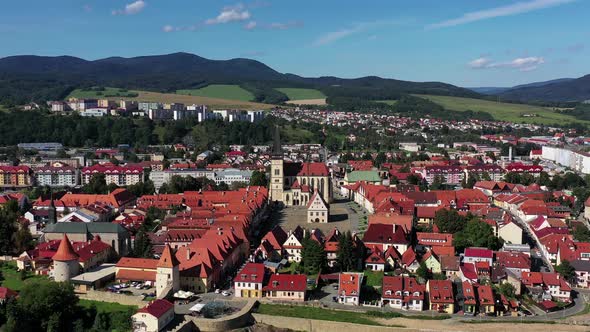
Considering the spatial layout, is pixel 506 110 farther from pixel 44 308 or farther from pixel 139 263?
pixel 44 308

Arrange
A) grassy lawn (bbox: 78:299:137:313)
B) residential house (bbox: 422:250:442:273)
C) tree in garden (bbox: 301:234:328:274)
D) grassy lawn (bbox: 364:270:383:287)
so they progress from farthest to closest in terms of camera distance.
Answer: residential house (bbox: 422:250:442:273) < tree in garden (bbox: 301:234:328:274) < grassy lawn (bbox: 364:270:383:287) < grassy lawn (bbox: 78:299:137:313)

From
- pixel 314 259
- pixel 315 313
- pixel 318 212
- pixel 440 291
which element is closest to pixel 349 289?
pixel 315 313

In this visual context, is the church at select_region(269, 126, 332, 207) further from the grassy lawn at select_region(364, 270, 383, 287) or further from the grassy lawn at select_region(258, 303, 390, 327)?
the grassy lawn at select_region(258, 303, 390, 327)

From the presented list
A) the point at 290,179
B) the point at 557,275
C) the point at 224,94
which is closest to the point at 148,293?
the point at 557,275

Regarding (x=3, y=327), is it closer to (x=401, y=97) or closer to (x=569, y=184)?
(x=569, y=184)

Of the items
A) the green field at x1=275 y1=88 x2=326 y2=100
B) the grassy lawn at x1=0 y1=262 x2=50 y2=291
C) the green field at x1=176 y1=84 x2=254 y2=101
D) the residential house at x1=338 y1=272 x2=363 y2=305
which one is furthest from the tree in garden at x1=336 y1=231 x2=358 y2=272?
the green field at x1=275 y1=88 x2=326 y2=100
